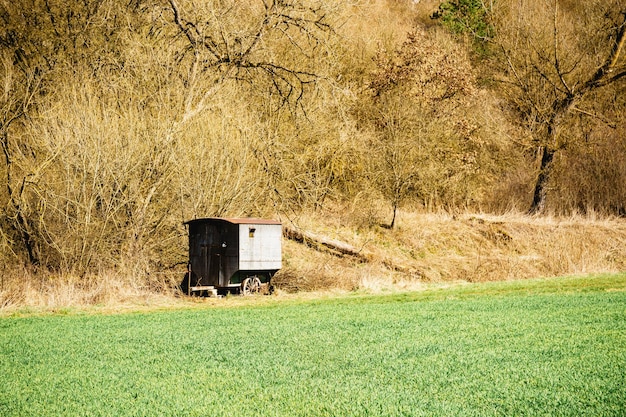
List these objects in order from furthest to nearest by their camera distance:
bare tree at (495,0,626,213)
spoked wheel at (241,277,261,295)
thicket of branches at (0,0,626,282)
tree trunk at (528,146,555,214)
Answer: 1. tree trunk at (528,146,555,214)
2. bare tree at (495,0,626,213)
3. spoked wheel at (241,277,261,295)
4. thicket of branches at (0,0,626,282)

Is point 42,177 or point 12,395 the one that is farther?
point 42,177

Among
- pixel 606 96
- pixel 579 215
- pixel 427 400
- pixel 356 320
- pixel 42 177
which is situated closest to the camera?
pixel 427 400

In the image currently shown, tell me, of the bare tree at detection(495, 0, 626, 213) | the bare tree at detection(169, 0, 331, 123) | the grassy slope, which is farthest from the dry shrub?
the bare tree at detection(495, 0, 626, 213)

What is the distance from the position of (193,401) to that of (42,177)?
491 inches

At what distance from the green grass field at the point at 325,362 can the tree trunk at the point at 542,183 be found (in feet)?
62.4

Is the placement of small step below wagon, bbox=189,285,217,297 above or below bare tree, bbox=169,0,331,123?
below

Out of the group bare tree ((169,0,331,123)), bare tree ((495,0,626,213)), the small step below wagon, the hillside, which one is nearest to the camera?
the hillside

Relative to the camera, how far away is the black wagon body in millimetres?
18969

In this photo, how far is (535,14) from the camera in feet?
121

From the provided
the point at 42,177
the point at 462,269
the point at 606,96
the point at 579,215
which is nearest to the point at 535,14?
the point at 606,96

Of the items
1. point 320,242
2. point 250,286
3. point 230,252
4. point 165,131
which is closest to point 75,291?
point 230,252

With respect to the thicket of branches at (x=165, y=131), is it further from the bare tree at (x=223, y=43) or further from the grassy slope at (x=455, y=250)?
the grassy slope at (x=455, y=250)

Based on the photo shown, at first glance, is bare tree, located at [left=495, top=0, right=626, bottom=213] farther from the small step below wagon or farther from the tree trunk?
the small step below wagon

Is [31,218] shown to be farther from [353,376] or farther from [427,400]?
[427,400]
